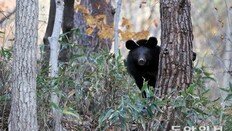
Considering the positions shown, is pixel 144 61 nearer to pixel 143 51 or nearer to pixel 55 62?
pixel 143 51

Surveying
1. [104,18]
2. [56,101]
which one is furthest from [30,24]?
[104,18]

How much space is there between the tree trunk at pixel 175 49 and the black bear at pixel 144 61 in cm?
124

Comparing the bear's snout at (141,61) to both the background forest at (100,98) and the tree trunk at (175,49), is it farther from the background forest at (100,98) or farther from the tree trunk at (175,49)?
the tree trunk at (175,49)

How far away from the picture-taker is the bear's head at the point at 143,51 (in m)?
7.06

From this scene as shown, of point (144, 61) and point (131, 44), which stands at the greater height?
point (131, 44)

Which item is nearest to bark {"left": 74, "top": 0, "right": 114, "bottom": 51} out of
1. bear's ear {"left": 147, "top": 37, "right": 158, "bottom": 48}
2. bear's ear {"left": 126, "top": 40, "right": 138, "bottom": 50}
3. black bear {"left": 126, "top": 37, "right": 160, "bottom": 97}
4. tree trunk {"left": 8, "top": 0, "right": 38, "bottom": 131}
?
bear's ear {"left": 126, "top": 40, "right": 138, "bottom": 50}

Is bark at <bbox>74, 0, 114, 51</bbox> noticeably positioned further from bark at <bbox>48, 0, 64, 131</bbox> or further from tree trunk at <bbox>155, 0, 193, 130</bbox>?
tree trunk at <bbox>155, 0, 193, 130</bbox>

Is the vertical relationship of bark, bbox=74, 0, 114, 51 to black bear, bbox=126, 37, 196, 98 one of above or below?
above

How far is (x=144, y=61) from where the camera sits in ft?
22.9

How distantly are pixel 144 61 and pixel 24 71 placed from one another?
83.0 inches

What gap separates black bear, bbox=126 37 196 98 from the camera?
23.3 feet

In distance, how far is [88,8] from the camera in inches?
400

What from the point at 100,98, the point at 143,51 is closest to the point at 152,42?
the point at 143,51

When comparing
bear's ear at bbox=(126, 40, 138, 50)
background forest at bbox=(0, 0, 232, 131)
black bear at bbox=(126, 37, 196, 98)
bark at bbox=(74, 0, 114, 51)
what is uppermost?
bark at bbox=(74, 0, 114, 51)
